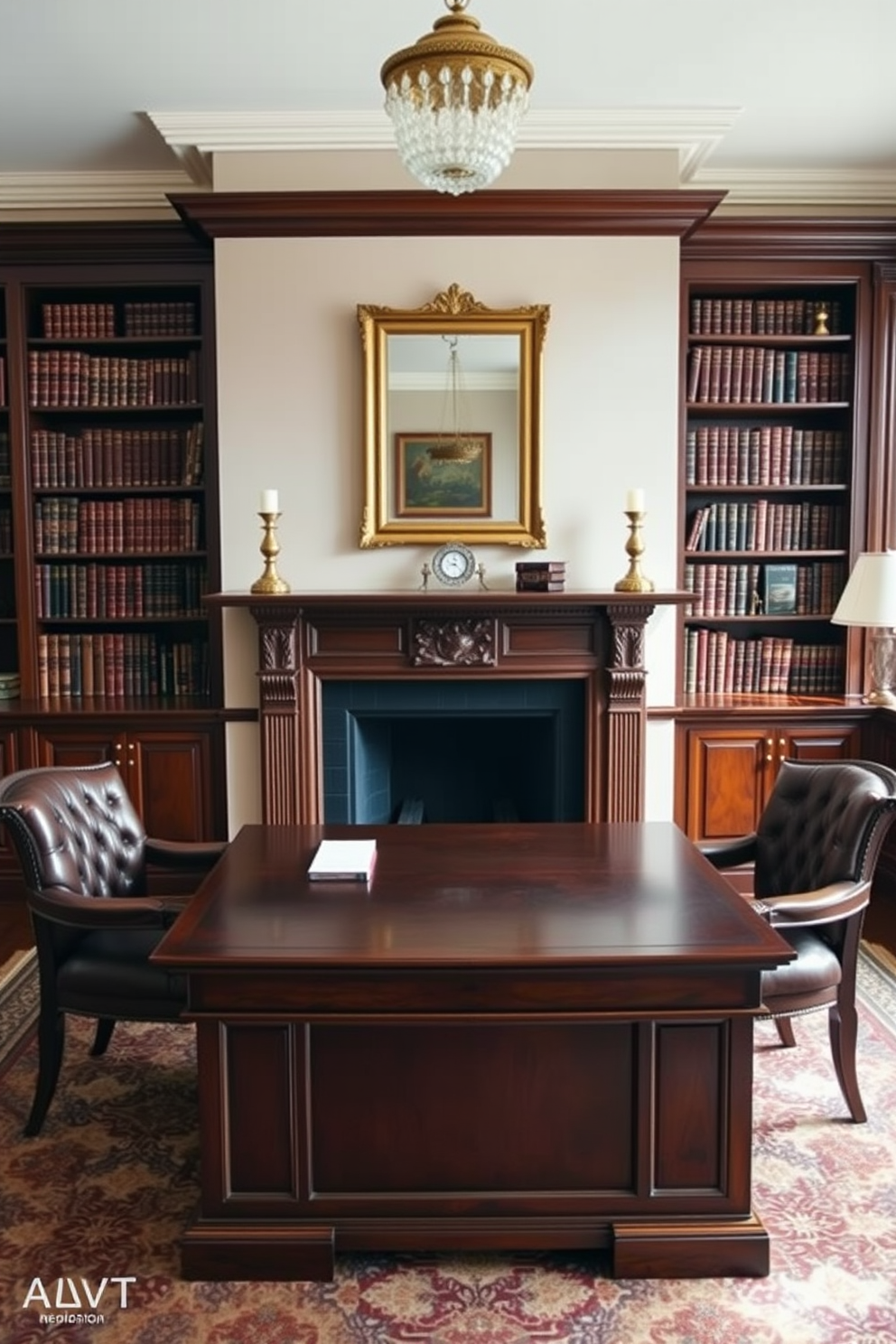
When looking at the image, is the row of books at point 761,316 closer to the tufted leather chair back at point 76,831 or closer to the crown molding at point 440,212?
the crown molding at point 440,212

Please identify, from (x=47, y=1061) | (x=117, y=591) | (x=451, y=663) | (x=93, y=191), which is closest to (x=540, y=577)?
(x=451, y=663)

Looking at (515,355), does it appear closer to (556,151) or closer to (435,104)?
(556,151)

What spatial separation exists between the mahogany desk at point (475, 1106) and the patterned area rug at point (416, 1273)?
0.07 meters

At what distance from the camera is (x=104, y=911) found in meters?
2.29

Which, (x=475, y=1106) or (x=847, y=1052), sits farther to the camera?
(x=847, y=1052)

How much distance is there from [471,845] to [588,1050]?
756mm

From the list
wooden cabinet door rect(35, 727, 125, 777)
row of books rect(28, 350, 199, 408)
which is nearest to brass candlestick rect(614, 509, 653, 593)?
row of books rect(28, 350, 199, 408)

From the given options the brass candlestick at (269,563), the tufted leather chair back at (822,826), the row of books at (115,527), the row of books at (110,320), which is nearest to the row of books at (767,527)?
the tufted leather chair back at (822,826)

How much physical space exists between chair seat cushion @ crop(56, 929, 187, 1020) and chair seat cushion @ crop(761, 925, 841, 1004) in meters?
1.37

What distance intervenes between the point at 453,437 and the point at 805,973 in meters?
2.31

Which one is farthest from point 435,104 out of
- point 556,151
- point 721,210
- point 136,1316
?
point 721,210

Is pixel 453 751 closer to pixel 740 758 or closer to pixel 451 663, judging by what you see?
pixel 451 663

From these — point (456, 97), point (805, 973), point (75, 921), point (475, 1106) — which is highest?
point (456, 97)

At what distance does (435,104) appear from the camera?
6.19 ft
